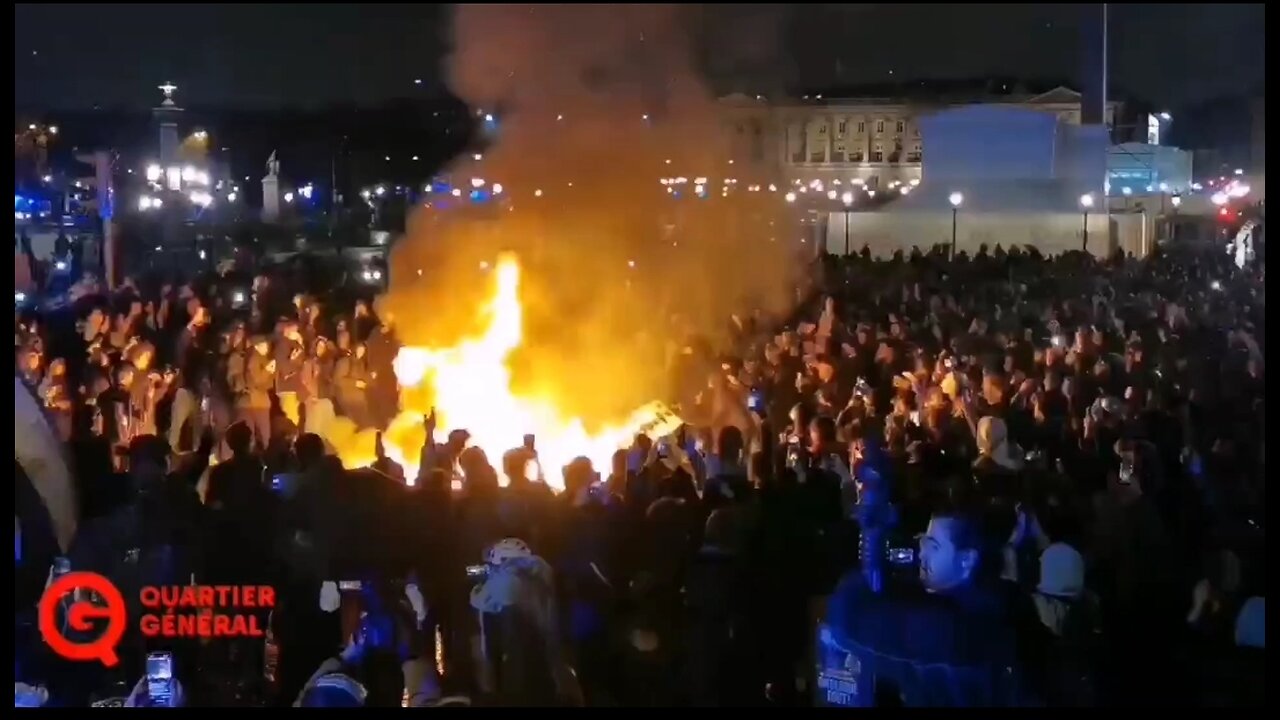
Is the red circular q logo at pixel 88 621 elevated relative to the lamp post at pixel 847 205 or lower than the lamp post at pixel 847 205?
lower

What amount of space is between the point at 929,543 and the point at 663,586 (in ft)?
2.32

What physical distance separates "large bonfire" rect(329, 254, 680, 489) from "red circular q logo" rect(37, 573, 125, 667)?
162 centimetres

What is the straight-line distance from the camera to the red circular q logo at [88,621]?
3543 millimetres

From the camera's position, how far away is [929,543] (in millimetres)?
A: 3361

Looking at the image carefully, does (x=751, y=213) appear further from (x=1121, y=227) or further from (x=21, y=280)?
(x=21, y=280)

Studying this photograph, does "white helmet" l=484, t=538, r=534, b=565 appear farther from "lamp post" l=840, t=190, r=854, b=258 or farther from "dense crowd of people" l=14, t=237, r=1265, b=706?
"lamp post" l=840, t=190, r=854, b=258

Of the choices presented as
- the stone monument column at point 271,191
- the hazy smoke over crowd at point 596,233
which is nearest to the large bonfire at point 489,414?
the hazy smoke over crowd at point 596,233

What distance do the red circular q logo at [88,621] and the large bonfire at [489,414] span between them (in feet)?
5.30

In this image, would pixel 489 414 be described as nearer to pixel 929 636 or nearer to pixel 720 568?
pixel 720 568

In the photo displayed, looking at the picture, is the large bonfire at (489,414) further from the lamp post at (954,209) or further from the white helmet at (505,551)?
the lamp post at (954,209)

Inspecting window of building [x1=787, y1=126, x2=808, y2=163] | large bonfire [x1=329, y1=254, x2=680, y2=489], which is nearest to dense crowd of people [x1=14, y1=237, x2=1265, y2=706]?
large bonfire [x1=329, y1=254, x2=680, y2=489]

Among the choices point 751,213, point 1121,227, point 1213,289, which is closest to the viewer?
point 1213,289

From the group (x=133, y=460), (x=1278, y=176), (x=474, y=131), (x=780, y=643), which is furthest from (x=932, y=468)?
(x=474, y=131)

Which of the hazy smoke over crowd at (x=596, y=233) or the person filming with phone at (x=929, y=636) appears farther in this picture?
the hazy smoke over crowd at (x=596, y=233)
